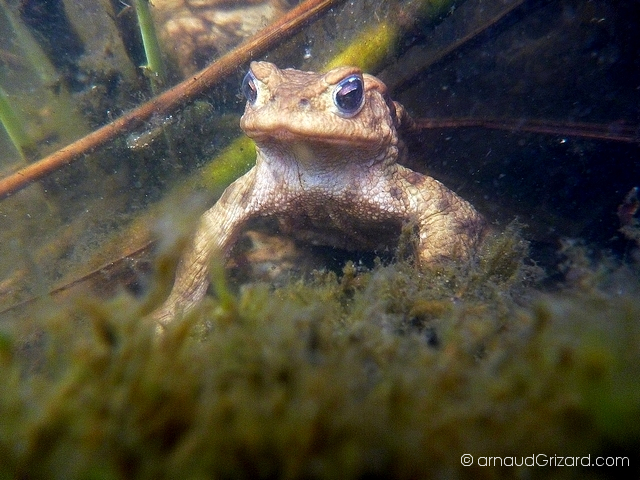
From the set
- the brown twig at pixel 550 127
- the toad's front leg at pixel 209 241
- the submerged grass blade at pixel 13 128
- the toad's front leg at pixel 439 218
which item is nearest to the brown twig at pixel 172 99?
the submerged grass blade at pixel 13 128

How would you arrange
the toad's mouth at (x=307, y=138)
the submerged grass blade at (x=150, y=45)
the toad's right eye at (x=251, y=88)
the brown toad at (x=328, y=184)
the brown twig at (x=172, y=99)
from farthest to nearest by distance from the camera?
the submerged grass blade at (x=150, y=45) → the brown twig at (x=172, y=99) → the toad's right eye at (x=251, y=88) → the brown toad at (x=328, y=184) → the toad's mouth at (x=307, y=138)

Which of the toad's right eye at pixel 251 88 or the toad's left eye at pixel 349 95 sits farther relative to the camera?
the toad's right eye at pixel 251 88

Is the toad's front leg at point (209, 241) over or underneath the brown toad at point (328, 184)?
underneath

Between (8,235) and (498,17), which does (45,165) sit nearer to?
(8,235)

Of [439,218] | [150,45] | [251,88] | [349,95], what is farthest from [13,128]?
[439,218]

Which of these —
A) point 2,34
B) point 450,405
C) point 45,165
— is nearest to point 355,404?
point 450,405

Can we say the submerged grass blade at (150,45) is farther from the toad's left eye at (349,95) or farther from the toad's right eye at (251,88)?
the toad's left eye at (349,95)
